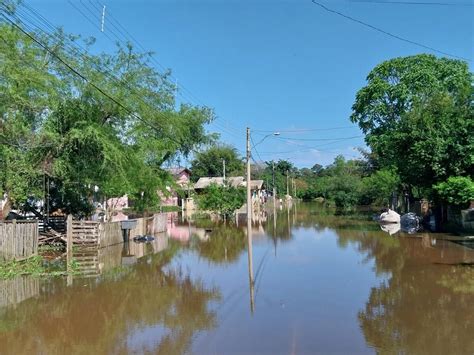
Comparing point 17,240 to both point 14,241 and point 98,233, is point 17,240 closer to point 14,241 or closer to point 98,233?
point 14,241

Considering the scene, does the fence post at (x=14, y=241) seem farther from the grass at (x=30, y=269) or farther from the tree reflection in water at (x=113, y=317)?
the tree reflection in water at (x=113, y=317)

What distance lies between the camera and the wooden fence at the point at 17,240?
16797 millimetres

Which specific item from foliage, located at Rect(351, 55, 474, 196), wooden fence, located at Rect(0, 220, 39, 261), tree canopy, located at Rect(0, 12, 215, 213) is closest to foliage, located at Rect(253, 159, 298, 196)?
foliage, located at Rect(351, 55, 474, 196)

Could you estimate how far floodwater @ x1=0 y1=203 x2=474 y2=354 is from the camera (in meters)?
8.55

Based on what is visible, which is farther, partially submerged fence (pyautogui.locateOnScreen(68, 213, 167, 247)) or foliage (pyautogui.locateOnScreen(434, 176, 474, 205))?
foliage (pyautogui.locateOnScreen(434, 176, 474, 205))

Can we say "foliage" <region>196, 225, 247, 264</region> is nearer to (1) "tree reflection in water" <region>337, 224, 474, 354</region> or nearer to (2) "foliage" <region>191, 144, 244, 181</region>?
(1) "tree reflection in water" <region>337, 224, 474, 354</region>

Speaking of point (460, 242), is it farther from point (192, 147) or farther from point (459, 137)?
point (192, 147)

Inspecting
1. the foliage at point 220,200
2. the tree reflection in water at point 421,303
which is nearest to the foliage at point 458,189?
the tree reflection in water at point 421,303

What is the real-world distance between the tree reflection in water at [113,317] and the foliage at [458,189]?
17.7m

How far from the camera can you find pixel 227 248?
24031 millimetres

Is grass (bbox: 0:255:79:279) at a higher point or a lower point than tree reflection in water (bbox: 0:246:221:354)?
higher

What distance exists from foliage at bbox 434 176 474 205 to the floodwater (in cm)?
622

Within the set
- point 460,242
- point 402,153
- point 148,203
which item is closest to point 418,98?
point 402,153

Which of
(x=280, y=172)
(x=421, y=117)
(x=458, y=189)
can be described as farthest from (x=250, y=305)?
(x=280, y=172)
